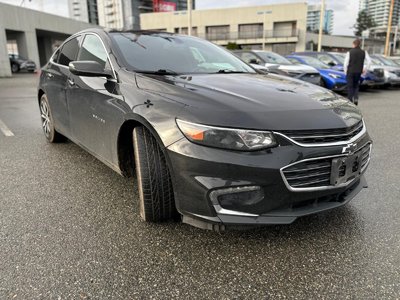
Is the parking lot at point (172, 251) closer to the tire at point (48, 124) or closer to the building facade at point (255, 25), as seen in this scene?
the tire at point (48, 124)

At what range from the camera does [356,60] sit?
933 centimetres

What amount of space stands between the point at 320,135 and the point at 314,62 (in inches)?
455

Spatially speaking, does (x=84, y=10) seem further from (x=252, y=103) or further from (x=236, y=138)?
(x=236, y=138)

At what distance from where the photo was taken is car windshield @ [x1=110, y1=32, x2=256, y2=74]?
3.12m

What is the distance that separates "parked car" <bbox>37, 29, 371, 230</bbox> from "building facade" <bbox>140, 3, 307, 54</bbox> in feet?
172

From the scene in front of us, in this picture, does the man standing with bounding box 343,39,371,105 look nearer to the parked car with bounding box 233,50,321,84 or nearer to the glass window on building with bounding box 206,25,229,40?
the parked car with bounding box 233,50,321,84

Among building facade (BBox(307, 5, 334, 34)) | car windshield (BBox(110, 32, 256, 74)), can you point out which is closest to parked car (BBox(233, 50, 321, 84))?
car windshield (BBox(110, 32, 256, 74))

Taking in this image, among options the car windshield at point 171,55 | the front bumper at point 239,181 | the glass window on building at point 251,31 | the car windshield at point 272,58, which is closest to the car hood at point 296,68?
the car windshield at point 272,58

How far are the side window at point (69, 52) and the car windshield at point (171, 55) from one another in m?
0.79

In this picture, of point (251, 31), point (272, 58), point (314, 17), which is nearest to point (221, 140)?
point (272, 58)

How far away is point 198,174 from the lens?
2.13 meters

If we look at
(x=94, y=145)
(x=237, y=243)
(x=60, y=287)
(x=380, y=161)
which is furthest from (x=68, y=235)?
(x=380, y=161)

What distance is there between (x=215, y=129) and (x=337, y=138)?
0.82 meters

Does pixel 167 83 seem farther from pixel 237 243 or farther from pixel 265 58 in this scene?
pixel 265 58
